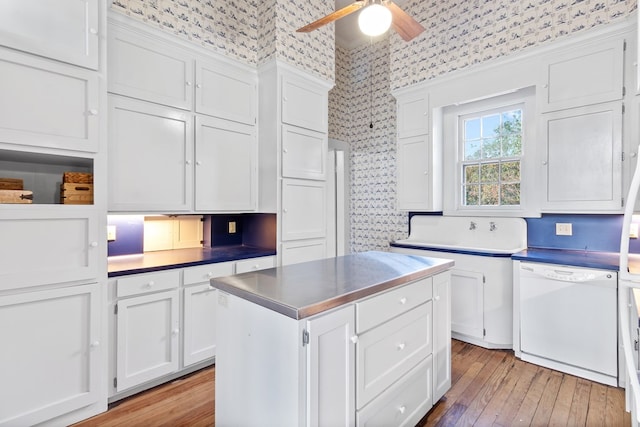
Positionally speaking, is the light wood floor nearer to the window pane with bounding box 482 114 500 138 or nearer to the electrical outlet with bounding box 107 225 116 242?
the electrical outlet with bounding box 107 225 116 242

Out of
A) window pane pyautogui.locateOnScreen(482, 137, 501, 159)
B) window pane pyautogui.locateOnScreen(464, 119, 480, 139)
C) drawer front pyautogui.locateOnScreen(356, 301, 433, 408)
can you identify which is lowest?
drawer front pyautogui.locateOnScreen(356, 301, 433, 408)

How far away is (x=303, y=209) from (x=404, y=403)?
1.90 metres

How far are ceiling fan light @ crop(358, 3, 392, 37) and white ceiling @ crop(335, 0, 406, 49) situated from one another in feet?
7.00

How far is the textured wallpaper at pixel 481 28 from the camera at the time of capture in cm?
263

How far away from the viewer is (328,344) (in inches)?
51.0

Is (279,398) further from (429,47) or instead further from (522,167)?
(429,47)

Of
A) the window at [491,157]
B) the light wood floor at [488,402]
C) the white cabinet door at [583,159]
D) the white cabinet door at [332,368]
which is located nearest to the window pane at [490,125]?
the window at [491,157]

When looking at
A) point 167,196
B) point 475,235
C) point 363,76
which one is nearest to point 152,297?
point 167,196

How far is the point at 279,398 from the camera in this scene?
129 centimetres

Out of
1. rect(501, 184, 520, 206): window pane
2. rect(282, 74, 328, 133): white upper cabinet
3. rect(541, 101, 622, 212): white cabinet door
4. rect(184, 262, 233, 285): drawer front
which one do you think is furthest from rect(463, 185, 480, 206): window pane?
rect(184, 262, 233, 285): drawer front

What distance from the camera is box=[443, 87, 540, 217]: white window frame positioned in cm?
308

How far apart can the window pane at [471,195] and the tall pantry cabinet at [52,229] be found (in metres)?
3.35

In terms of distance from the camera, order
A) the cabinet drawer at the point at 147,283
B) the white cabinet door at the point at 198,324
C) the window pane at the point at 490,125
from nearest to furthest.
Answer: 1. the cabinet drawer at the point at 147,283
2. the white cabinet door at the point at 198,324
3. the window pane at the point at 490,125

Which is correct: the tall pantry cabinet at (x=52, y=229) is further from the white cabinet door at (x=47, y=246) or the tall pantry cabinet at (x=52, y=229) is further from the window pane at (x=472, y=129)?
the window pane at (x=472, y=129)
